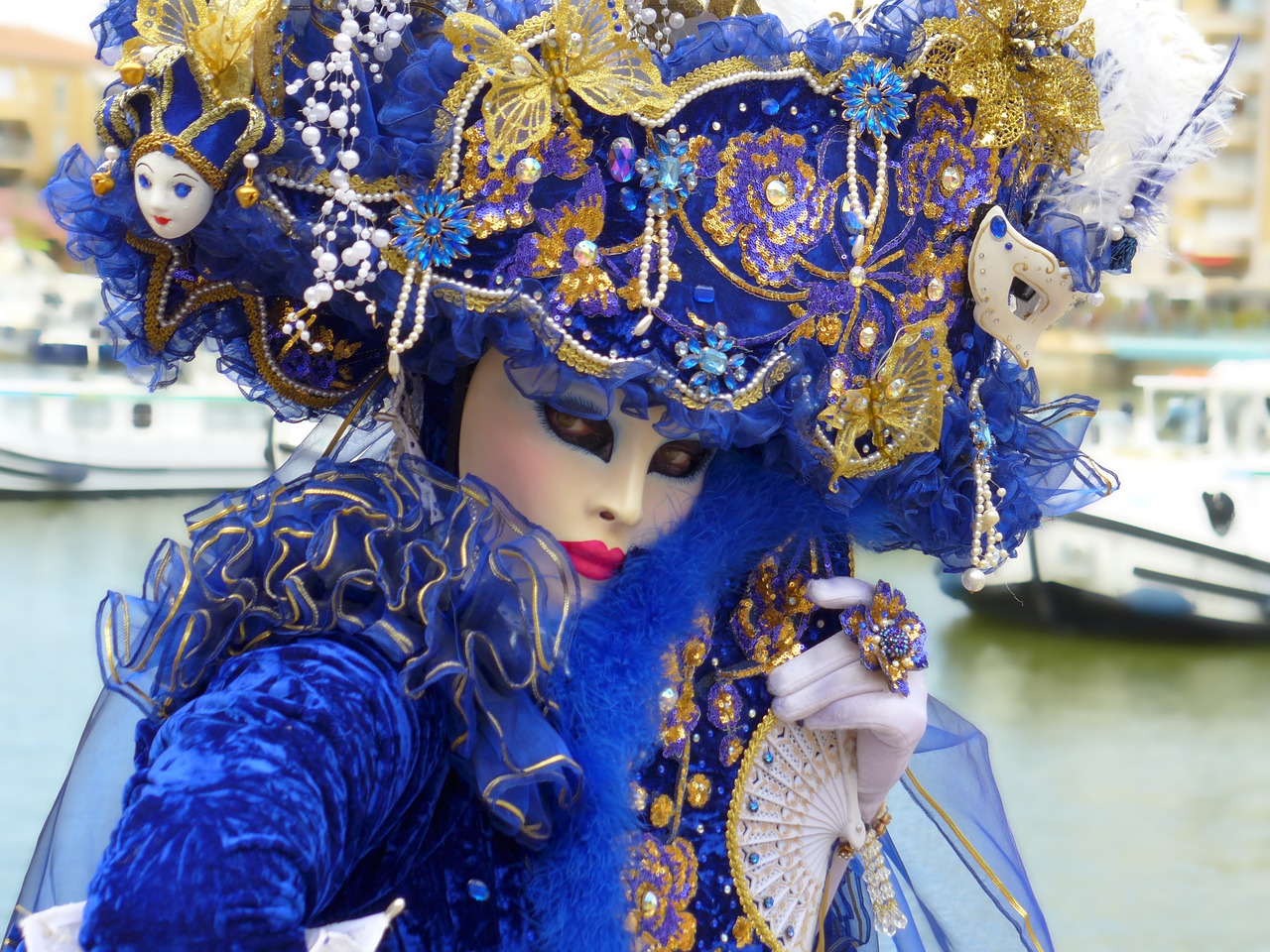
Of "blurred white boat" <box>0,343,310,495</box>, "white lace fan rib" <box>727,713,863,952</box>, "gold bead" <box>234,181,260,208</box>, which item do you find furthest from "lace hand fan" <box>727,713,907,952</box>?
"blurred white boat" <box>0,343,310,495</box>

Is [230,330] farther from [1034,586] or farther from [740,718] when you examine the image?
[1034,586]

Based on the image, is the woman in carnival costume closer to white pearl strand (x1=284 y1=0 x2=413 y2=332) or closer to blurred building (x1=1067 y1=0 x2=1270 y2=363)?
white pearl strand (x1=284 y1=0 x2=413 y2=332)

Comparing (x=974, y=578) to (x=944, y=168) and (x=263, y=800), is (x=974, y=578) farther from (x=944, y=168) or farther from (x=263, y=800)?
(x=263, y=800)

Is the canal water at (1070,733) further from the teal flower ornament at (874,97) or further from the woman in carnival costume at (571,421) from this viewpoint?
the teal flower ornament at (874,97)

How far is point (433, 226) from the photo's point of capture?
0.88 metres

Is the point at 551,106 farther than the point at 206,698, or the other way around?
the point at 551,106

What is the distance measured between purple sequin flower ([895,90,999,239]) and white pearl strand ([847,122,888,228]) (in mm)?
20

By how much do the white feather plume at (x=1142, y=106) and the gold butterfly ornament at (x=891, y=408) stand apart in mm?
204

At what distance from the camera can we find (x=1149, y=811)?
3.30m

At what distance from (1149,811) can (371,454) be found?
109 inches

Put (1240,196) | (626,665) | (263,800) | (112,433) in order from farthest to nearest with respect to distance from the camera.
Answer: (1240,196), (112,433), (626,665), (263,800)

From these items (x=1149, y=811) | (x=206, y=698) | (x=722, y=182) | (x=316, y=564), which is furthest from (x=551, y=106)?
(x=1149, y=811)

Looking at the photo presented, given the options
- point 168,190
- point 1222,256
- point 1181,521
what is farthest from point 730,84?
point 1222,256

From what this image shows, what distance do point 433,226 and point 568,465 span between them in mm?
200
